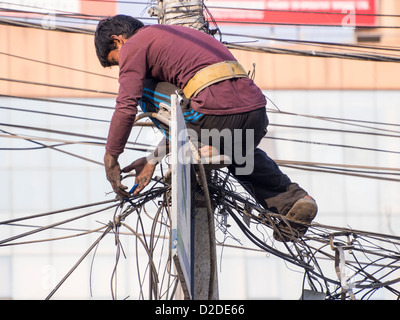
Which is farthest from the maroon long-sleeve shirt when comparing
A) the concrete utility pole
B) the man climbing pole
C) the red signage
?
the red signage

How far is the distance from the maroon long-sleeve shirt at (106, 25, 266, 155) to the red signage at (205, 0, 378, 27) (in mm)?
11359

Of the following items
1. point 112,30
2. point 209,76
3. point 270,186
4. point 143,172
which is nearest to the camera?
point 209,76

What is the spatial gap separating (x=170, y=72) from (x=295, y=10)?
40.6 ft

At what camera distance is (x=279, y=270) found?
17.2 m

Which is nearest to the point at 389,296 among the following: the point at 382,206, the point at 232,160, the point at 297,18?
the point at 382,206

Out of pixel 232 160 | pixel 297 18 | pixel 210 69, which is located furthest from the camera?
pixel 297 18

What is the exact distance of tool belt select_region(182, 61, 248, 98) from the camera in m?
4.80

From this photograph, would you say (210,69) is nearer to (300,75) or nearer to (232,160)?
(232,160)

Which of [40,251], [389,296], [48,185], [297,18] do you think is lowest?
[389,296]

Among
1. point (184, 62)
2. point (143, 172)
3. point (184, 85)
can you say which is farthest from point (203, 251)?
point (184, 62)

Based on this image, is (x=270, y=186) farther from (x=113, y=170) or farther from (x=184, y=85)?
(x=113, y=170)

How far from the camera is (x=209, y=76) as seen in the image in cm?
481

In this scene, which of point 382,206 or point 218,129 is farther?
point 382,206

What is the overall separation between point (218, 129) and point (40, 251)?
12783 mm
